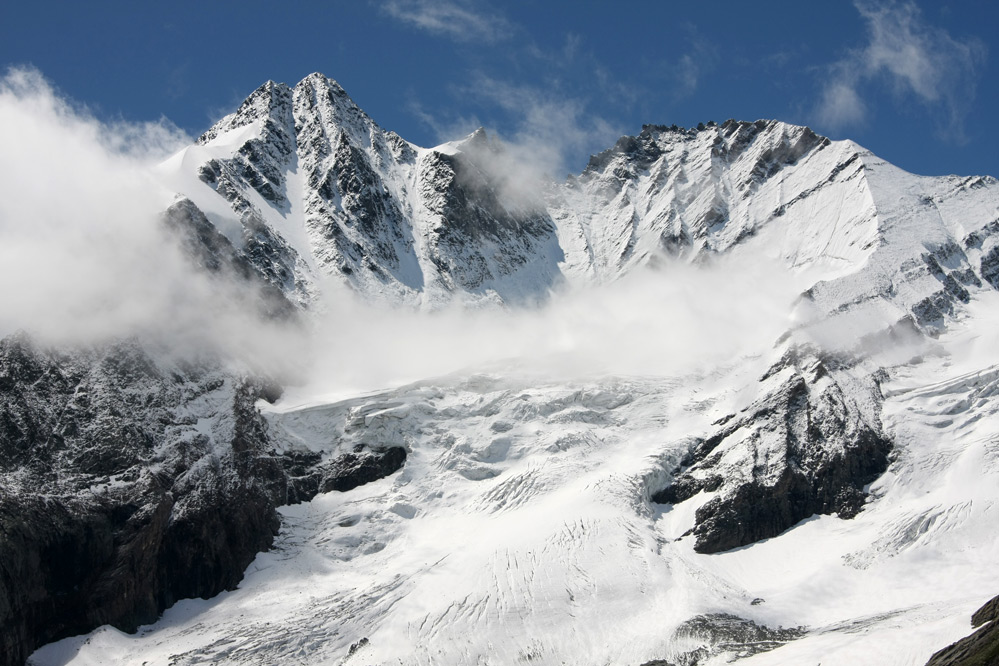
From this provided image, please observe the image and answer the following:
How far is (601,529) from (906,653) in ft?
133

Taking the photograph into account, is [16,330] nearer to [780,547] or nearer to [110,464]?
[110,464]

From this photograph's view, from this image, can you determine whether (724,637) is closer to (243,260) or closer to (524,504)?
(524,504)

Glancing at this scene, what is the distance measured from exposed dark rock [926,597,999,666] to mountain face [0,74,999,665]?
4149 mm

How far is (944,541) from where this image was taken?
4584 inches

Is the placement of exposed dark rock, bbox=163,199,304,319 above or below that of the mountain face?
above

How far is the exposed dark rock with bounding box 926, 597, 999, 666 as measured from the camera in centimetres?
7069

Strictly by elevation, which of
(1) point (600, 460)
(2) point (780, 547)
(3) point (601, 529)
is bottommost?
(2) point (780, 547)

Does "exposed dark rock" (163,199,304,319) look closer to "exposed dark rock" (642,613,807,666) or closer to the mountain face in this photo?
the mountain face

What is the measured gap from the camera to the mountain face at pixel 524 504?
4286 inches

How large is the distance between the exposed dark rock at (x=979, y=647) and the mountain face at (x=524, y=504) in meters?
4.15

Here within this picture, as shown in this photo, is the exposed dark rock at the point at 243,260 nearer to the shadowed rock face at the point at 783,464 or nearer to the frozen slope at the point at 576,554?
the frozen slope at the point at 576,554

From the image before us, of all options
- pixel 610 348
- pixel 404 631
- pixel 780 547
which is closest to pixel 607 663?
pixel 404 631

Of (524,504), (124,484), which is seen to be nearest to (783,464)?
(524,504)

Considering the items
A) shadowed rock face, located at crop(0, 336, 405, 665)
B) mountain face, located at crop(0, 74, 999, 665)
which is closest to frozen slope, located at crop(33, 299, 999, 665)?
mountain face, located at crop(0, 74, 999, 665)
